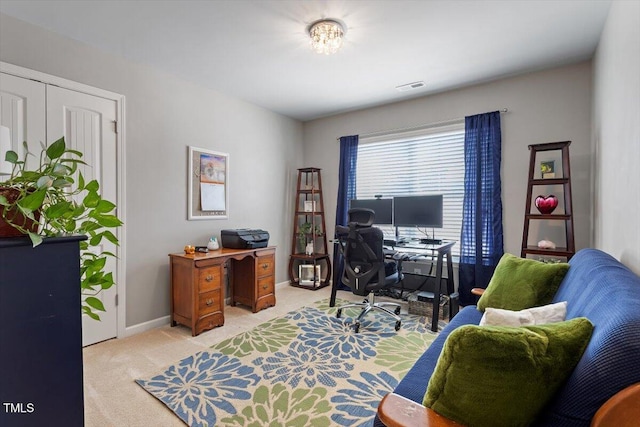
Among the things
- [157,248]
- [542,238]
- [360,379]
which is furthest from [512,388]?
[157,248]

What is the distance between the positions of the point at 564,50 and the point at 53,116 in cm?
429

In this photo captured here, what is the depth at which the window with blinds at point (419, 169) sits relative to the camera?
3596 millimetres

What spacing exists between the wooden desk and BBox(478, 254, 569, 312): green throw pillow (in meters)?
2.28

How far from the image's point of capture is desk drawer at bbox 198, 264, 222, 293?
2.84m

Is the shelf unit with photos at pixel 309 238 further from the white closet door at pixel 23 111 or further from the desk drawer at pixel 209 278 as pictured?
the white closet door at pixel 23 111

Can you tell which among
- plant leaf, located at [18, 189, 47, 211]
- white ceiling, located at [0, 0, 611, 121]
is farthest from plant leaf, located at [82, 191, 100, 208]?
white ceiling, located at [0, 0, 611, 121]

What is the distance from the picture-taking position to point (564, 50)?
A: 2.65 m

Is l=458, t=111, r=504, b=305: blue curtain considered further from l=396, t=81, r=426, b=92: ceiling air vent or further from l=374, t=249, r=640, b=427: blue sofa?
l=374, t=249, r=640, b=427: blue sofa

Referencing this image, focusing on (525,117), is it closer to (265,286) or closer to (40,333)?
(265,286)

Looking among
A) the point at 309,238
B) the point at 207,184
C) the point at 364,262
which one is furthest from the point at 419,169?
the point at 207,184

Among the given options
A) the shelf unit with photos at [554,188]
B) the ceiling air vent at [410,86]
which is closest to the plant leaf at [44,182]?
the shelf unit with photos at [554,188]

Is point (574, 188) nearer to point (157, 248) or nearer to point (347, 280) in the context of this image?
point (347, 280)

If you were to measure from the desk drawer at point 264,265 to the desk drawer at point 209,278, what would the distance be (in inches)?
20.1

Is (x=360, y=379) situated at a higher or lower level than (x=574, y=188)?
lower
